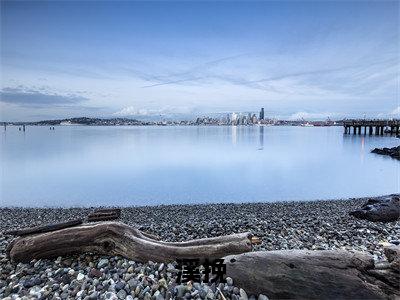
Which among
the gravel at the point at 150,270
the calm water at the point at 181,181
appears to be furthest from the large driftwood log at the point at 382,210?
the calm water at the point at 181,181

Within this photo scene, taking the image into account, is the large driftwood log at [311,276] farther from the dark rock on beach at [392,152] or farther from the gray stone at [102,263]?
the dark rock on beach at [392,152]

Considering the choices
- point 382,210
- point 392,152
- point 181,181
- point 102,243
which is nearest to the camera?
point 102,243

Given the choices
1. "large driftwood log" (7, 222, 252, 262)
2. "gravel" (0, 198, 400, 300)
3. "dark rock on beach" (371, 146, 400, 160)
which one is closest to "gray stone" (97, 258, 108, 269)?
"gravel" (0, 198, 400, 300)

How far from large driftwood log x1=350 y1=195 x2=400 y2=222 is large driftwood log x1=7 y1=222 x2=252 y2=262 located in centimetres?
593

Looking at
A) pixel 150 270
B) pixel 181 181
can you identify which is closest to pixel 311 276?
pixel 150 270

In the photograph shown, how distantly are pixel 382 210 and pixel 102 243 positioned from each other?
8.20m

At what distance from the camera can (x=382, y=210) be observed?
31.2ft

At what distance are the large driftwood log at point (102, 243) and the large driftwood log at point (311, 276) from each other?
779 millimetres

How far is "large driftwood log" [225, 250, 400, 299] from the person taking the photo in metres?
4.07

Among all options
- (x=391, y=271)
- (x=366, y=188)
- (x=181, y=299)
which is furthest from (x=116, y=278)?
(x=366, y=188)

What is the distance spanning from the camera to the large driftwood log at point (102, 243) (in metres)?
5.14

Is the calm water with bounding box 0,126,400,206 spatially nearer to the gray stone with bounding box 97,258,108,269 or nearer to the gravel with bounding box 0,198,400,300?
the gravel with bounding box 0,198,400,300

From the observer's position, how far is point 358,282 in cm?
411

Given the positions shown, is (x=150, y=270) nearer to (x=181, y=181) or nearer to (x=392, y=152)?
(x=181, y=181)
